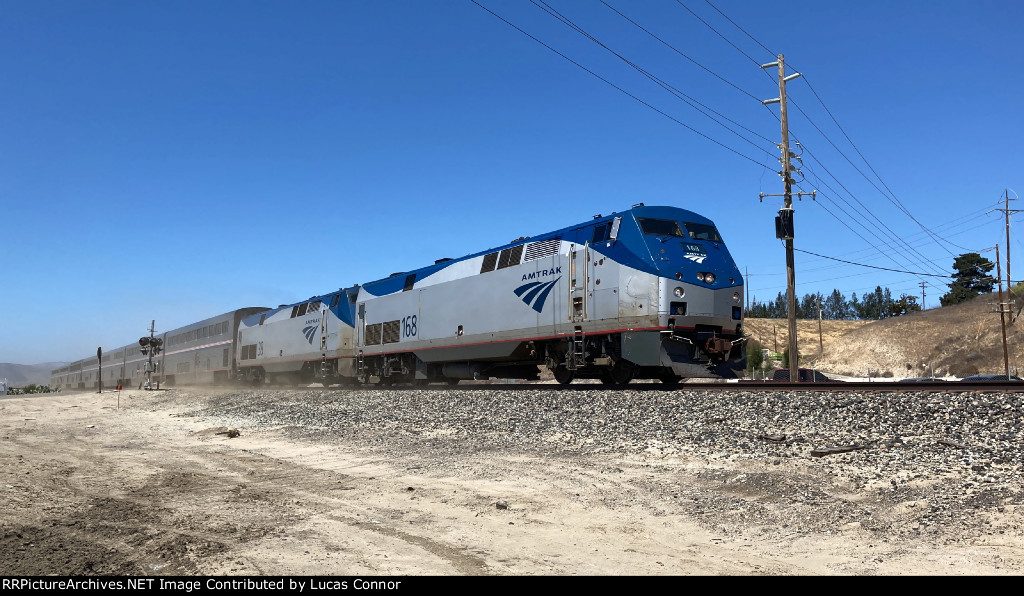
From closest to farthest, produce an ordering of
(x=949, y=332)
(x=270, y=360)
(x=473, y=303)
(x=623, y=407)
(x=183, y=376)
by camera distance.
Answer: (x=623, y=407)
(x=473, y=303)
(x=270, y=360)
(x=183, y=376)
(x=949, y=332)

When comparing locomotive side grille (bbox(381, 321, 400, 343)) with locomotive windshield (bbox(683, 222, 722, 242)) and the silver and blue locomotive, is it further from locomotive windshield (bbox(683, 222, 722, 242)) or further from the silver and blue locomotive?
locomotive windshield (bbox(683, 222, 722, 242))

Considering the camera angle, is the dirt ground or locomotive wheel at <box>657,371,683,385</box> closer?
the dirt ground

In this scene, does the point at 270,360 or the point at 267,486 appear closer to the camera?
the point at 267,486

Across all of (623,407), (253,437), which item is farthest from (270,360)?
(623,407)

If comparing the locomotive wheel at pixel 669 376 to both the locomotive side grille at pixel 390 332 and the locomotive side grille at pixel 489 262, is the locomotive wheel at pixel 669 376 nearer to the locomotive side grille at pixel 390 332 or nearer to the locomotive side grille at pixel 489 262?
the locomotive side grille at pixel 489 262

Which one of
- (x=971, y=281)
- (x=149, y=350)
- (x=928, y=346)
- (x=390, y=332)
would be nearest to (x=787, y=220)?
(x=390, y=332)

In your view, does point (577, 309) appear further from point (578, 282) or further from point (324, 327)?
point (324, 327)

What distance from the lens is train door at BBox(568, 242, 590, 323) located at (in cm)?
1672

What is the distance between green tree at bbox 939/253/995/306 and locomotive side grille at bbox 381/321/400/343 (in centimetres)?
11495

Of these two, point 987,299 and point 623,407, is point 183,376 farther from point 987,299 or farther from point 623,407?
point 987,299

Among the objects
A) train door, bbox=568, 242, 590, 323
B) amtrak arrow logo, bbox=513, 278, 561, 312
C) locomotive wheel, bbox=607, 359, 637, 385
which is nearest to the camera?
locomotive wheel, bbox=607, 359, 637, 385

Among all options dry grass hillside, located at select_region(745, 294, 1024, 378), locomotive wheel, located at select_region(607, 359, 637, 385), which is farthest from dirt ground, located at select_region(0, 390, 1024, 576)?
dry grass hillside, located at select_region(745, 294, 1024, 378)

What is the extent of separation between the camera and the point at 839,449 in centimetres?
848

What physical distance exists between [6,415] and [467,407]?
69.3 ft
